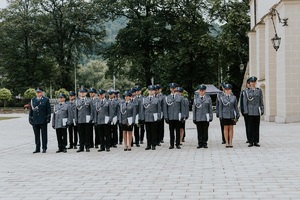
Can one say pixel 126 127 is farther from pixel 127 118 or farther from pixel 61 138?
pixel 61 138

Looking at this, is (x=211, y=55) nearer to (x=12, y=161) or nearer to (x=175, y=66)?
(x=175, y=66)

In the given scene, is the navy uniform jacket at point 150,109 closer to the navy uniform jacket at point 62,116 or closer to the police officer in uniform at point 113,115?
the police officer in uniform at point 113,115

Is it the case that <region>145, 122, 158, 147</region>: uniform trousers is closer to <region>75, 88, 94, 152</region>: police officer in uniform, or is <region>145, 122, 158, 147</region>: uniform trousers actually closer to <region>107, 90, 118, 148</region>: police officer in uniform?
<region>107, 90, 118, 148</region>: police officer in uniform

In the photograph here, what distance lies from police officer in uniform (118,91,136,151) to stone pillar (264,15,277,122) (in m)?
14.9

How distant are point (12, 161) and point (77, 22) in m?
47.2

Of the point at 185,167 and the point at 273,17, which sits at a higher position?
the point at 273,17

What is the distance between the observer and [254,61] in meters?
36.3

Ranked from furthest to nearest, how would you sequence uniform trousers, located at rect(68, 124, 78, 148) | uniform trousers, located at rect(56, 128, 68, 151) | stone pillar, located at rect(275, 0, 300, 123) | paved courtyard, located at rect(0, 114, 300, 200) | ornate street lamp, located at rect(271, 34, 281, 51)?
stone pillar, located at rect(275, 0, 300, 123) < ornate street lamp, located at rect(271, 34, 281, 51) < uniform trousers, located at rect(68, 124, 78, 148) < uniform trousers, located at rect(56, 128, 68, 151) < paved courtyard, located at rect(0, 114, 300, 200)

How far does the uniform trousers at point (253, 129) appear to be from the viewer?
14570mm

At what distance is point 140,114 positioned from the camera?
1480 cm

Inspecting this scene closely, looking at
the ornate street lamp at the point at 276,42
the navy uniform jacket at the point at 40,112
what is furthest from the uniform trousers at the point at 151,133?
the ornate street lamp at the point at 276,42

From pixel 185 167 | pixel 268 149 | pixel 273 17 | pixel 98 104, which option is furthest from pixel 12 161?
pixel 273 17

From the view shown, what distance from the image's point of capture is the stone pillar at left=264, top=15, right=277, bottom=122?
28.2m

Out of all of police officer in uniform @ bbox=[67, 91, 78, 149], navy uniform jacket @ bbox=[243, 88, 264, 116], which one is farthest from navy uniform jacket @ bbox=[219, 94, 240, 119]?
police officer in uniform @ bbox=[67, 91, 78, 149]
